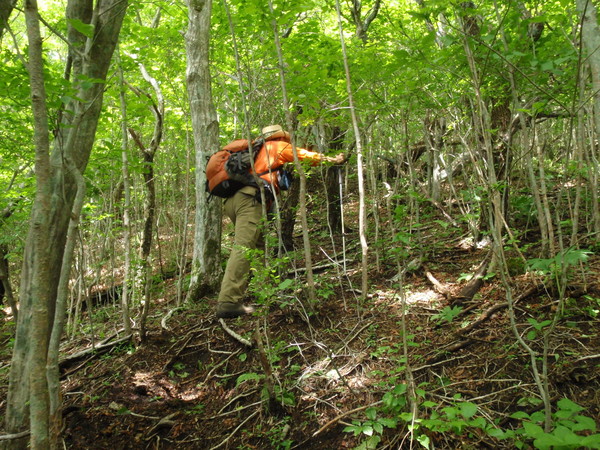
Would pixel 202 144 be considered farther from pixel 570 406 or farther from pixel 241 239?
pixel 570 406

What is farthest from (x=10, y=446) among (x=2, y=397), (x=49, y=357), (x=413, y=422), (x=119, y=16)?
(x=119, y=16)

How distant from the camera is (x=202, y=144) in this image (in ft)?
16.8

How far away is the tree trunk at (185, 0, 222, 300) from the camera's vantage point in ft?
16.5

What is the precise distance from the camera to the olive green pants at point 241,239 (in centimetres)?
399

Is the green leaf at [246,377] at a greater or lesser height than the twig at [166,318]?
lesser

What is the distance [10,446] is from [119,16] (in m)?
3.12

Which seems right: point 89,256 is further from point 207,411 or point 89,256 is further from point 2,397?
point 207,411

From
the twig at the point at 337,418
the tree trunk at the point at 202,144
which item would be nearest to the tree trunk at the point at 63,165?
the twig at the point at 337,418

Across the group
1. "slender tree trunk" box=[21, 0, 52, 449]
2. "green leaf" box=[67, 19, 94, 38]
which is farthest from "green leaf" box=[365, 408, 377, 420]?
"green leaf" box=[67, 19, 94, 38]

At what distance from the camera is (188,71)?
5.11m

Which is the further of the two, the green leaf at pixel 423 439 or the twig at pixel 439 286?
the twig at pixel 439 286

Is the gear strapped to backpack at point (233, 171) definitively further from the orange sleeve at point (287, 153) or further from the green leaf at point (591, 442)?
the green leaf at point (591, 442)

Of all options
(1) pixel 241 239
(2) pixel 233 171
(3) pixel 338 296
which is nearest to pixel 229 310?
(1) pixel 241 239

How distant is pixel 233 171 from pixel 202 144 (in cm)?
139
